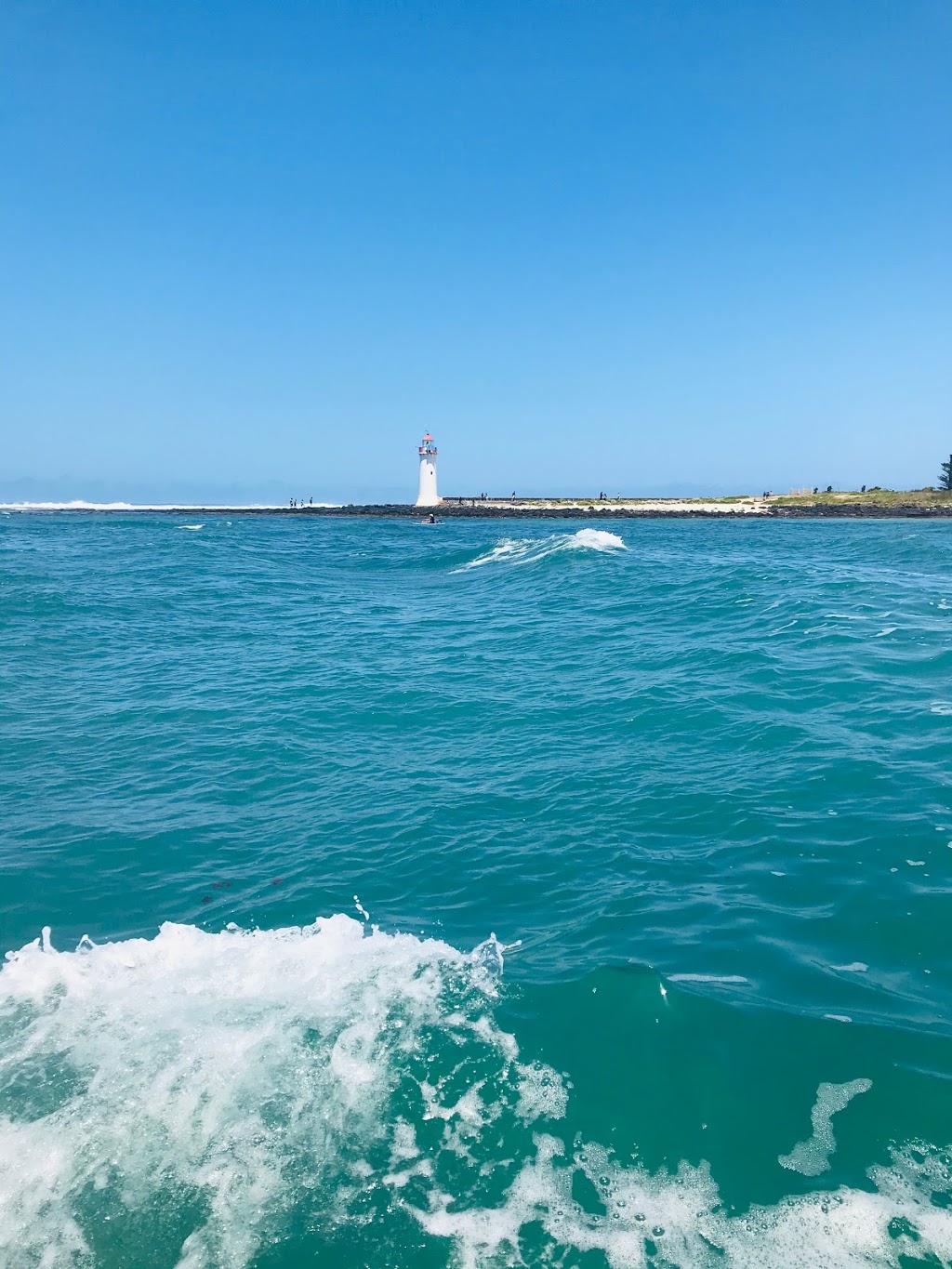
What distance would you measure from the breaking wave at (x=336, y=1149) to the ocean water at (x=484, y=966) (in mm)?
20

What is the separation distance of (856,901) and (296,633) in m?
16.9

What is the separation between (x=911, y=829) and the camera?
817 centimetres

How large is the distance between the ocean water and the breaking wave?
0.07 ft

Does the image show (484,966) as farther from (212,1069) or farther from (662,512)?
(662,512)

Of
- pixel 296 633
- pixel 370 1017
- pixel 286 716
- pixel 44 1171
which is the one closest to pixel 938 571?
pixel 296 633

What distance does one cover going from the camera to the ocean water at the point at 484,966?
165 inches

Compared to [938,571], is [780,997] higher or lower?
lower

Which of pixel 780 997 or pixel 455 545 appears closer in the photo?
pixel 780 997

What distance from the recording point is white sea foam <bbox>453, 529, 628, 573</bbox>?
36.5m

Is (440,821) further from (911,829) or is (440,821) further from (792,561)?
(792,561)

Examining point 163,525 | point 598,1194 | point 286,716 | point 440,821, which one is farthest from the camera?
point 163,525

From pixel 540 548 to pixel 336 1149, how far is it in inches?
1442

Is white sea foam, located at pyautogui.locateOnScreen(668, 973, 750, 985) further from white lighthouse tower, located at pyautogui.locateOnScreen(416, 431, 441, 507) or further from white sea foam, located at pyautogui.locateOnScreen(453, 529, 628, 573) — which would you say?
white lighthouse tower, located at pyautogui.locateOnScreen(416, 431, 441, 507)

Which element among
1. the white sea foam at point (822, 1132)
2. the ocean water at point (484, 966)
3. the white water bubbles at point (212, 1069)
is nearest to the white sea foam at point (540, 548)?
the ocean water at point (484, 966)
